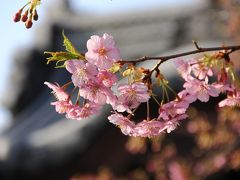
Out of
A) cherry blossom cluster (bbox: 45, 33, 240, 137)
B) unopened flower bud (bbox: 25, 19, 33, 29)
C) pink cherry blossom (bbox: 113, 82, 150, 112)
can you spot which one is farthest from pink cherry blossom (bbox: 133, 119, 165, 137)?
unopened flower bud (bbox: 25, 19, 33, 29)

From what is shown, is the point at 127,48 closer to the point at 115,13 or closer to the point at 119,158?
the point at 115,13

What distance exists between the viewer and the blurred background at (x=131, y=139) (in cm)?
861

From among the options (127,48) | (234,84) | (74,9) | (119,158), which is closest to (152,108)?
(119,158)

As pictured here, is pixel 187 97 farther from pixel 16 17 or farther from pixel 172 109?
pixel 16 17

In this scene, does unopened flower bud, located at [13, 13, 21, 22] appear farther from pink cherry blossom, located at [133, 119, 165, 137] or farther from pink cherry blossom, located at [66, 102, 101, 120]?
pink cherry blossom, located at [133, 119, 165, 137]

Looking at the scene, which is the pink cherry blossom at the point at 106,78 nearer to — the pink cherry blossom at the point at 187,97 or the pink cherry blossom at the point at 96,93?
the pink cherry blossom at the point at 96,93

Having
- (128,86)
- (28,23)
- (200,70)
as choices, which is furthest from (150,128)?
(28,23)

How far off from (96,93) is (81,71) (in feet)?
0.41

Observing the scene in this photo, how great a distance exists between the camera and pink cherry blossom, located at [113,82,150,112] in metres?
2.65

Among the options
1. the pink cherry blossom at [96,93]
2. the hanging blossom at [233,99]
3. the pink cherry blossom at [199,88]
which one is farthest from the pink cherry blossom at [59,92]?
the hanging blossom at [233,99]

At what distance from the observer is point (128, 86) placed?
268cm

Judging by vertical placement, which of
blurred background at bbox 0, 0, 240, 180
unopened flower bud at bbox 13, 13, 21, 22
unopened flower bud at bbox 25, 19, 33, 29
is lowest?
blurred background at bbox 0, 0, 240, 180

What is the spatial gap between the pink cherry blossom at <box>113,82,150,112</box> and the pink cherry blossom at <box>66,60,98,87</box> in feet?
0.53

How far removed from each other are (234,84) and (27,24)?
996 mm
